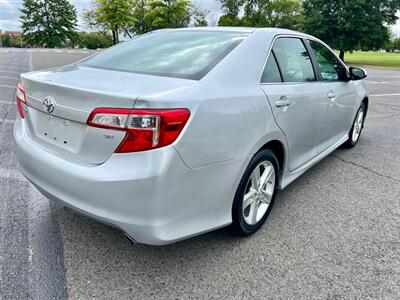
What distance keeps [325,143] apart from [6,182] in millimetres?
3398

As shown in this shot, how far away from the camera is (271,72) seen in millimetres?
2602

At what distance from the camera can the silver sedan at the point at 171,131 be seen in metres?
1.76

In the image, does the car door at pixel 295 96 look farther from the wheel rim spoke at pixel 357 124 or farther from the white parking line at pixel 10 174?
the white parking line at pixel 10 174

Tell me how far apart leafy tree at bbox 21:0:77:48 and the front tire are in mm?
→ 76960

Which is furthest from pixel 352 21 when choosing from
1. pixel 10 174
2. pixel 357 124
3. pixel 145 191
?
pixel 145 191

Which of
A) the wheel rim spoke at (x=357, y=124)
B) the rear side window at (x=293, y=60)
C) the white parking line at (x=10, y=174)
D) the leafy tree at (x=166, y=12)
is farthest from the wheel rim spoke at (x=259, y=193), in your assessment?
the leafy tree at (x=166, y=12)

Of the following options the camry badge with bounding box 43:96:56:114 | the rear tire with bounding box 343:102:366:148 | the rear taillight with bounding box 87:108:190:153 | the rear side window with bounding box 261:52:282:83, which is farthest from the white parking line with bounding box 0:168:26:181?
the rear tire with bounding box 343:102:366:148

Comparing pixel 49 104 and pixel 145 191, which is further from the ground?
pixel 49 104

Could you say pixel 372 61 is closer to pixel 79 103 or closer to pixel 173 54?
pixel 173 54

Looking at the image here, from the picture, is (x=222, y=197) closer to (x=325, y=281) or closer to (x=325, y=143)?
(x=325, y=281)

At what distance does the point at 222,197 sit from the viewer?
84.0 inches

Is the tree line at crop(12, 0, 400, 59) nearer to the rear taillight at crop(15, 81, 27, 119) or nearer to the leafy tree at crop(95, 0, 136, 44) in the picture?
the leafy tree at crop(95, 0, 136, 44)

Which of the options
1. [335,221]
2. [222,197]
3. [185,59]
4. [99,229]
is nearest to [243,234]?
[222,197]

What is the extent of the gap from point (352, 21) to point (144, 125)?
3382cm
